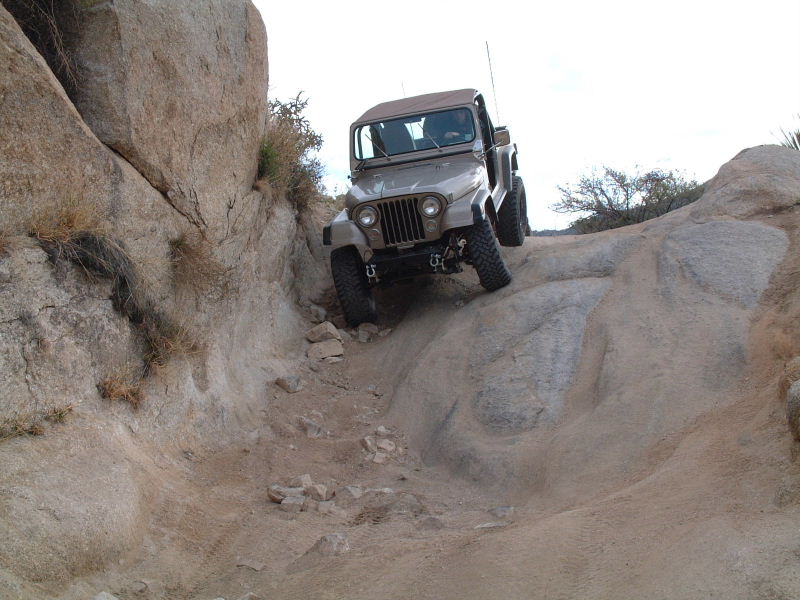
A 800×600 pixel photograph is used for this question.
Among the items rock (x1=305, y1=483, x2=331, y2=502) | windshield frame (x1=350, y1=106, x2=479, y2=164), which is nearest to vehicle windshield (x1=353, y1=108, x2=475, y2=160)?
windshield frame (x1=350, y1=106, x2=479, y2=164)

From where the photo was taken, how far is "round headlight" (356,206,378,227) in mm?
7414

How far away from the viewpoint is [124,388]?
16.0 feet

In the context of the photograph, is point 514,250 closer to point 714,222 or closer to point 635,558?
point 714,222

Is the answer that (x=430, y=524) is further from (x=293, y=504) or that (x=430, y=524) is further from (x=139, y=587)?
(x=139, y=587)

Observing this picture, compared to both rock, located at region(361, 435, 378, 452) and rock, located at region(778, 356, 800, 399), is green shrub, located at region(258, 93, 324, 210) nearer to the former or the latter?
rock, located at region(361, 435, 378, 452)

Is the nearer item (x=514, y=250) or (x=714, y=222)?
(x=714, y=222)

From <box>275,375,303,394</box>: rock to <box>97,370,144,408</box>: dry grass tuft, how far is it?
6.27 feet

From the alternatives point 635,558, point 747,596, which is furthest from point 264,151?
point 747,596

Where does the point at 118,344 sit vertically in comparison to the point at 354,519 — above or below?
above

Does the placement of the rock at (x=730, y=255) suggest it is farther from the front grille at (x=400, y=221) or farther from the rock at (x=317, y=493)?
the rock at (x=317, y=493)

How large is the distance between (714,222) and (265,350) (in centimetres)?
453

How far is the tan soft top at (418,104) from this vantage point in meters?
8.46

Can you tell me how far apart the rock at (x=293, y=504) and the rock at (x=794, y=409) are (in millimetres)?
2933

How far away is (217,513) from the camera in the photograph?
4.74 metres
